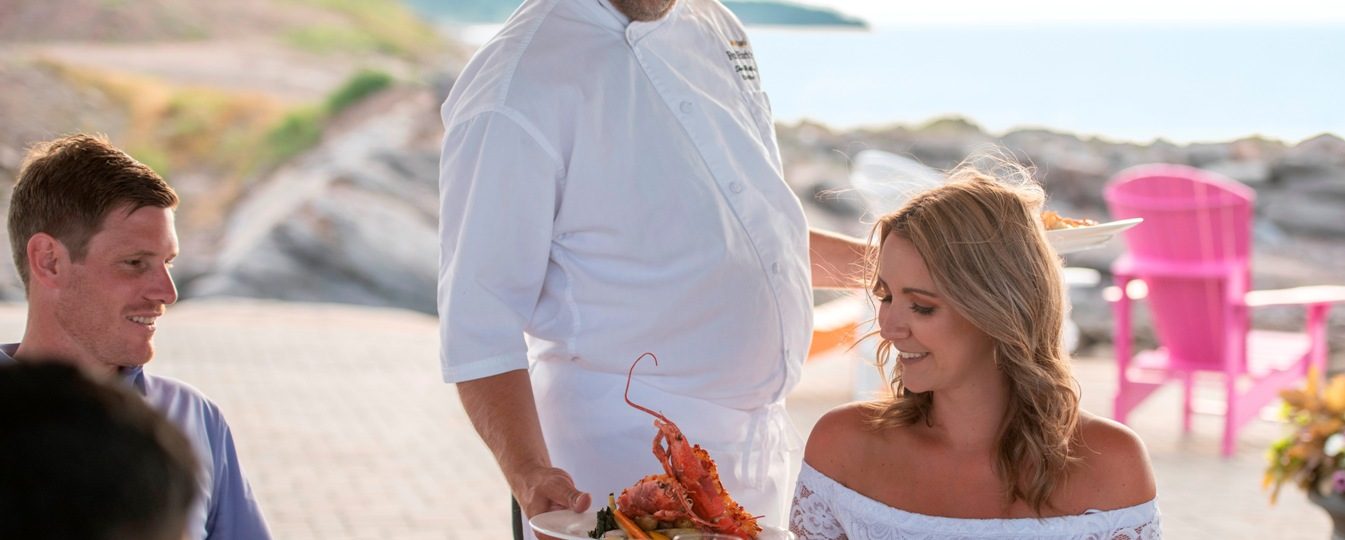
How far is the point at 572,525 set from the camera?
1.69m

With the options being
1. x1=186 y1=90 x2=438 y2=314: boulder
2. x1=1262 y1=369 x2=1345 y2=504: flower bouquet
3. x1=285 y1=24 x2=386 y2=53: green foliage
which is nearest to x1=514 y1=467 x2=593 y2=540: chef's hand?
x1=1262 y1=369 x2=1345 y2=504: flower bouquet

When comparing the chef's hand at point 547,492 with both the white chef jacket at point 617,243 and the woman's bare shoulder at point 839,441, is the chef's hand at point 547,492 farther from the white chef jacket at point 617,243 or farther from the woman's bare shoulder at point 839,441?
the woman's bare shoulder at point 839,441

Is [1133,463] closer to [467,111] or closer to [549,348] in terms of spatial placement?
[549,348]

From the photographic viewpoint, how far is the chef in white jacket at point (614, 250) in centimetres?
195

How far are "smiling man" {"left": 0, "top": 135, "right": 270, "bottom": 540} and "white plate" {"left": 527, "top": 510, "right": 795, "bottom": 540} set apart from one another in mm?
504

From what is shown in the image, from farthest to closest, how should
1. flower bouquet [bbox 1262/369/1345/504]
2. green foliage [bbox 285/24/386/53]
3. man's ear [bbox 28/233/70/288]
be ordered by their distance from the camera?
green foliage [bbox 285/24/386/53] → flower bouquet [bbox 1262/369/1345/504] → man's ear [bbox 28/233/70/288]

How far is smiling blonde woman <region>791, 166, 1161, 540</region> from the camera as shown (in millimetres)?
2062

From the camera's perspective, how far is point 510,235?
6.40 ft

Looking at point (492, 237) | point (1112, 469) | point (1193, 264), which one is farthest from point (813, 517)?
→ point (1193, 264)

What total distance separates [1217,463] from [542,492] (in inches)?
218

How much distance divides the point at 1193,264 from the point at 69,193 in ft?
18.8

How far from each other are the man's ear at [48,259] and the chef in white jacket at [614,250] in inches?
19.7

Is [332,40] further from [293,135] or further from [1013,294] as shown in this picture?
[1013,294]

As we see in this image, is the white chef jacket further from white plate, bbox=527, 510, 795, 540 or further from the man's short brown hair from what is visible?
the man's short brown hair
